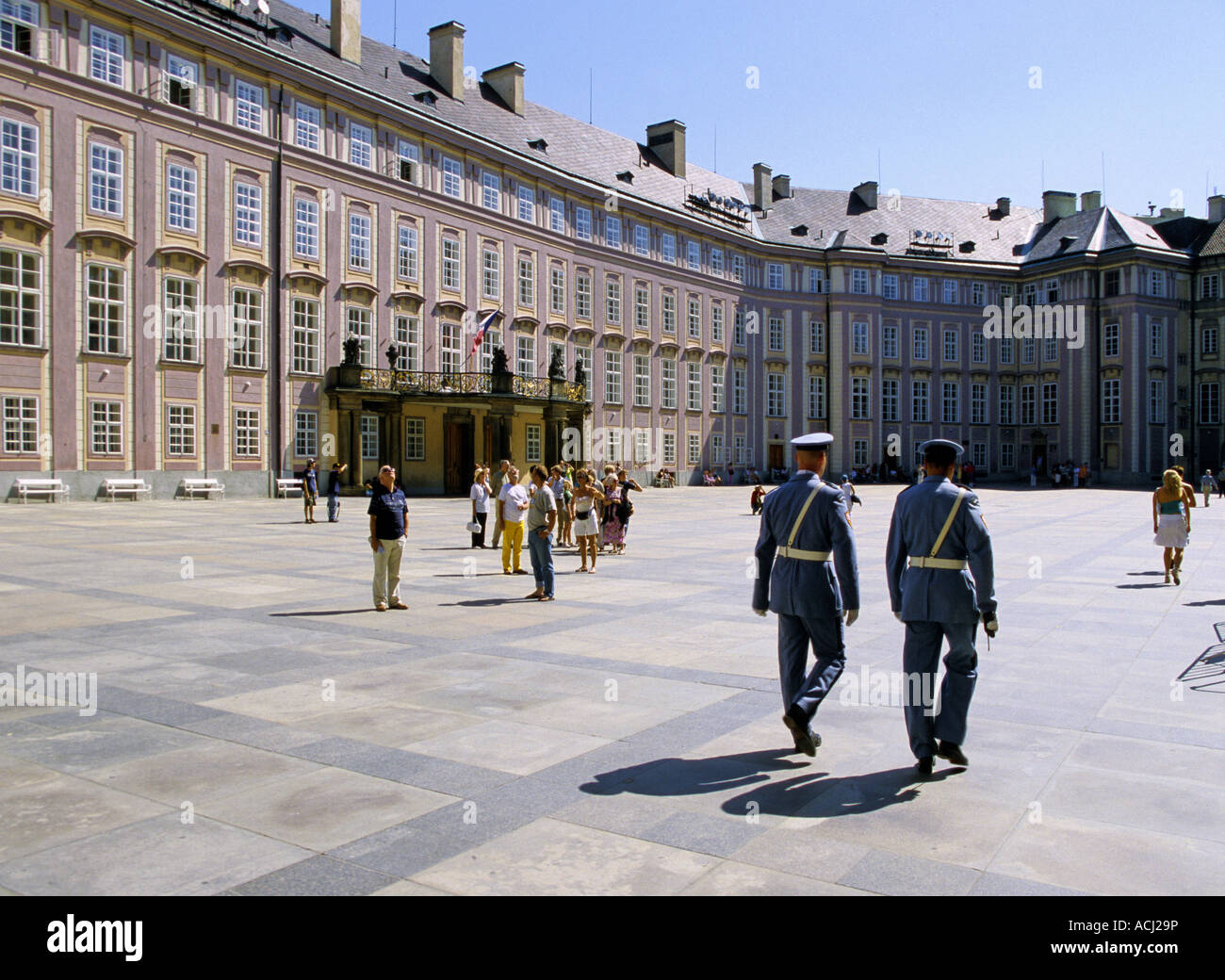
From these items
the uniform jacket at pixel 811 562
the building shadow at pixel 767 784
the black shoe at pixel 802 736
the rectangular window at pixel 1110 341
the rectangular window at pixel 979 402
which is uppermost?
the rectangular window at pixel 1110 341

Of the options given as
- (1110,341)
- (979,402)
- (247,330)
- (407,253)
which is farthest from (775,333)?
(247,330)

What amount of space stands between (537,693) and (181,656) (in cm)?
351

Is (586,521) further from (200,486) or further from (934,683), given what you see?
(200,486)

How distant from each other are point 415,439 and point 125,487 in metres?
14.0

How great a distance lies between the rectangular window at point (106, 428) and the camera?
1294 inches

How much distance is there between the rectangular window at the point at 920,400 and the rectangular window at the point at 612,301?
→ 26379 millimetres

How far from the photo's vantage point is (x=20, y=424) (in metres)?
30.9

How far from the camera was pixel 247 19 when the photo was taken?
3850cm

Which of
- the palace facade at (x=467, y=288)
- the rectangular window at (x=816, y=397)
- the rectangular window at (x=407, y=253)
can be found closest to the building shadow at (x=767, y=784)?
the palace facade at (x=467, y=288)

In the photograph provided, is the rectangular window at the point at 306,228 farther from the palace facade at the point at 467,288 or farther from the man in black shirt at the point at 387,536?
the man in black shirt at the point at 387,536

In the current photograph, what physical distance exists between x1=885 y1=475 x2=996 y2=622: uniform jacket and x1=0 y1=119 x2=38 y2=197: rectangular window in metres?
33.2

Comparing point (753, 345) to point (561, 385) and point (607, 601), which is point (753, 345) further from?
point (607, 601)

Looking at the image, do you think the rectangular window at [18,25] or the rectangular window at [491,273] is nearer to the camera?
the rectangular window at [18,25]

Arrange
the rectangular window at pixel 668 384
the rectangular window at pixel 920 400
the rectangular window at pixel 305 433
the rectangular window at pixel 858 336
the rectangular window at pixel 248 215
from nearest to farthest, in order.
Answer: the rectangular window at pixel 248 215 → the rectangular window at pixel 305 433 → the rectangular window at pixel 668 384 → the rectangular window at pixel 858 336 → the rectangular window at pixel 920 400
